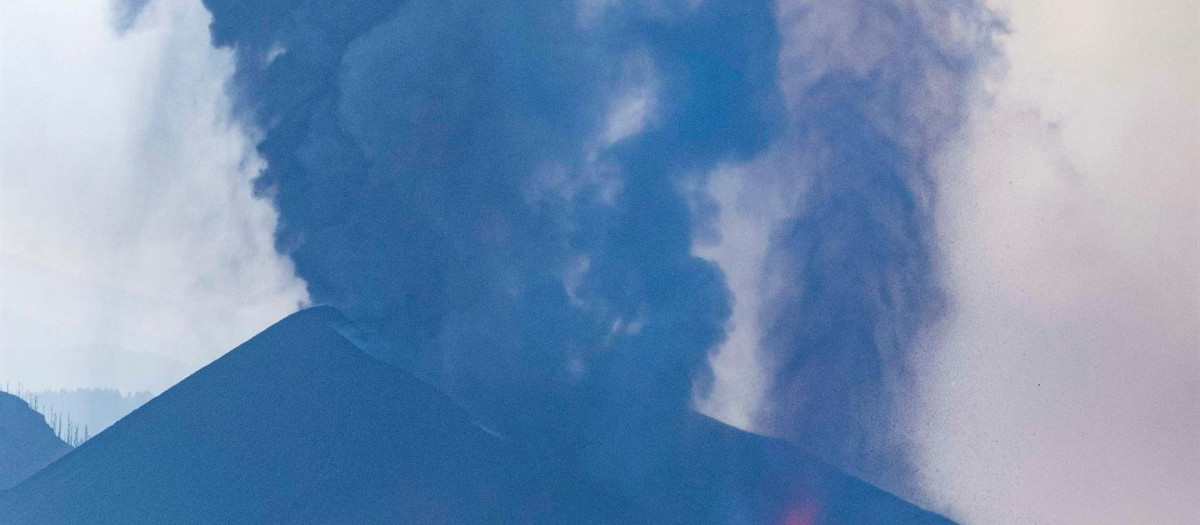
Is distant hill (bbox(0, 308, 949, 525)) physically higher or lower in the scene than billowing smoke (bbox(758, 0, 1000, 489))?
lower

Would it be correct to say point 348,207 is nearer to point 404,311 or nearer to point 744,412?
point 404,311

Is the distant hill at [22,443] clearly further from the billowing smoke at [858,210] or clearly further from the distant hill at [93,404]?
the billowing smoke at [858,210]

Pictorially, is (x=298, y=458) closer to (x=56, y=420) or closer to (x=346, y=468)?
(x=346, y=468)

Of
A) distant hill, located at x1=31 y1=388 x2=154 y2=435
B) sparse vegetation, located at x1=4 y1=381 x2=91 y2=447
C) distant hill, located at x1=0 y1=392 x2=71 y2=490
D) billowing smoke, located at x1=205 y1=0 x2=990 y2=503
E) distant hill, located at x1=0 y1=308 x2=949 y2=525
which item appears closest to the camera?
distant hill, located at x1=0 y1=308 x2=949 y2=525

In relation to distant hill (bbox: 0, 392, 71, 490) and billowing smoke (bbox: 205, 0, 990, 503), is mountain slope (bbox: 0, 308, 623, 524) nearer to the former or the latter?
distant hill (bbox: 0, 392, 71, 490)

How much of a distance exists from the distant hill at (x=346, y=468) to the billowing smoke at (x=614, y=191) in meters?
0.23

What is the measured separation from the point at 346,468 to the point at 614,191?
8.99ft

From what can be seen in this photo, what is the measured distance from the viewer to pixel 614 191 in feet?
24.5

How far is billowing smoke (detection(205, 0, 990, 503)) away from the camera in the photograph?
23.9ft

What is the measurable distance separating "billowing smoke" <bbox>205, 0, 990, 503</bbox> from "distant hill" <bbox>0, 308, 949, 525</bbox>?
229mm

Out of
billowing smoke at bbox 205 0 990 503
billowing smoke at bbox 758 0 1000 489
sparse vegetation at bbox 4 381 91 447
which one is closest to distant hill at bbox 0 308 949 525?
sparse vegetation at bbox 4 381 91 447

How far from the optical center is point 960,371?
7051 millimetres

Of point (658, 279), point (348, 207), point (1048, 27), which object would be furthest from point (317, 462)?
point (1048, 27)

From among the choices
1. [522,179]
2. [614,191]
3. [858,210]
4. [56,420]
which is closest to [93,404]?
[56,420]
